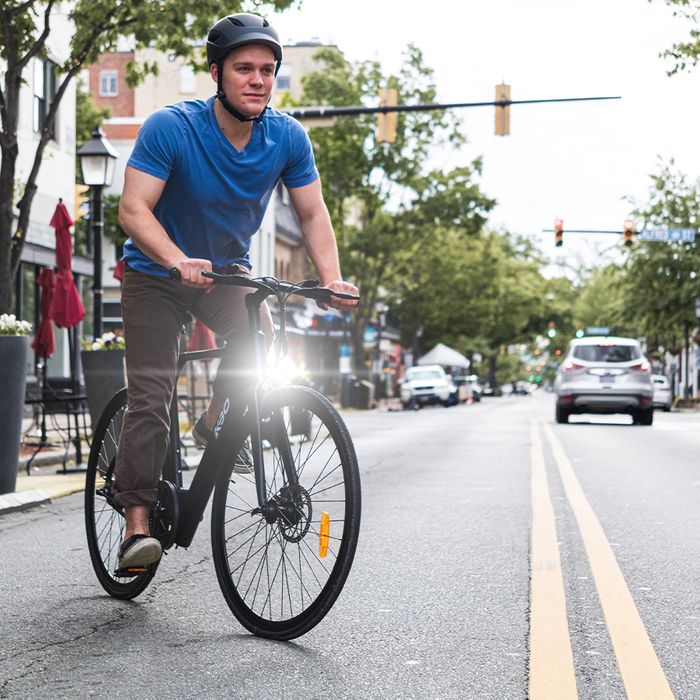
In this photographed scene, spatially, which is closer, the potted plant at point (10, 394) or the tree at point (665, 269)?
the potted plant at point (10, 394)

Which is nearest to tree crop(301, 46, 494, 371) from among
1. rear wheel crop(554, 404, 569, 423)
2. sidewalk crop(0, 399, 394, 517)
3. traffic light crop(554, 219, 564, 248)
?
traffic light crop(554, 219, 564, 248)

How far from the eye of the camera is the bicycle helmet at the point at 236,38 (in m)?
4.39

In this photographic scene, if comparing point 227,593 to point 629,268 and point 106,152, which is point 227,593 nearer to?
point 106,152

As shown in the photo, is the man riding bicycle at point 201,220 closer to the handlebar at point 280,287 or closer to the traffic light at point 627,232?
the handlebar at point 280,287

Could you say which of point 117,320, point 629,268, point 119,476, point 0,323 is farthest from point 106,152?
point 629,268

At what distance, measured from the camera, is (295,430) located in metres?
4.36

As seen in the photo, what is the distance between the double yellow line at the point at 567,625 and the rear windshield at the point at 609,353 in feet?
56.8

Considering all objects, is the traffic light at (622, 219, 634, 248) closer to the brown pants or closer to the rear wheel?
the rear wheel

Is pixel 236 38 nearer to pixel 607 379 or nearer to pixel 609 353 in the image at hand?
pixel 607 379

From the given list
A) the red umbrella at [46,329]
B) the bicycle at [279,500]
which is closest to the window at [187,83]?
the red umbrella at [46,329]

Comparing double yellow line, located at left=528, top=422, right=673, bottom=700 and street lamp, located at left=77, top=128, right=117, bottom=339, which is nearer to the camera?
double yellow line, located at left=528, top=422, right=673, bottom=700

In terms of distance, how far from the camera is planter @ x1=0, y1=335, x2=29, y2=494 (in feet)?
27.6

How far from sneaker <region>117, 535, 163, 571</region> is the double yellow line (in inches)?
52.7

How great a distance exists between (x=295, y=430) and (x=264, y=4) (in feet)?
35.1
